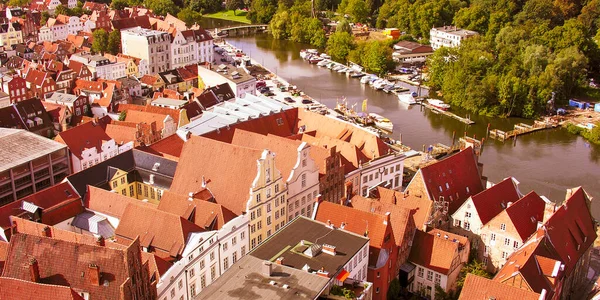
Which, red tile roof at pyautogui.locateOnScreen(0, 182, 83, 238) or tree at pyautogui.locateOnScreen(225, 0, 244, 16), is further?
tree at pyautogui.locateOnScreen(225, 0, 244, 16)

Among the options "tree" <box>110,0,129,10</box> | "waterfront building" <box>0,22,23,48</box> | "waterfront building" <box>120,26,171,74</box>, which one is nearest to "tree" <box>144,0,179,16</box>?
"tree" <box>110,0,129,10</box>

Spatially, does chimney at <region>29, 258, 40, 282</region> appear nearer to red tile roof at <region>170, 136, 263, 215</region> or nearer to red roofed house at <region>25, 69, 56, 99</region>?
red tile roof at <region>170, 136, 263, 215</region>

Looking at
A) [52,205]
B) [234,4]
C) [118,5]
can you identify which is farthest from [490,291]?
[234,4]

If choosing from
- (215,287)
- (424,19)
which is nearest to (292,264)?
(215,287)

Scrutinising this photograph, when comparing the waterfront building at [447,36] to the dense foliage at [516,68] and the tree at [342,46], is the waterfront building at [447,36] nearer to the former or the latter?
the dense foliage at [516,68]

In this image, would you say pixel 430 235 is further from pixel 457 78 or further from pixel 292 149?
pixel 457 78

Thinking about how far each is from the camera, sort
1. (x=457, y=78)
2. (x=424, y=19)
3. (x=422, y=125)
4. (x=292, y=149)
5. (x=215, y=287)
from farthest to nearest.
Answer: (x=424, y=19) < (x=457, y=78) < (x=422, y=125) < (x=292, y=149) < (x=215, y=287)

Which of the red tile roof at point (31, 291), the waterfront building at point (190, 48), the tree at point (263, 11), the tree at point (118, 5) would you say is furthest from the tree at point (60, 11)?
the red tile roof at point (31, 291)
